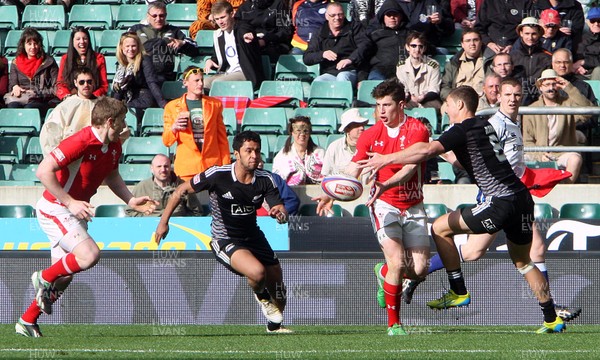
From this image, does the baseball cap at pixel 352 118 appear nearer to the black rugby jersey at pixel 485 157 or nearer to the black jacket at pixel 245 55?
the black jacket at pixel 245 55

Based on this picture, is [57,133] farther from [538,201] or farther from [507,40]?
[507,40]

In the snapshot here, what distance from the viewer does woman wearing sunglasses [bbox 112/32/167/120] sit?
14.2 metres

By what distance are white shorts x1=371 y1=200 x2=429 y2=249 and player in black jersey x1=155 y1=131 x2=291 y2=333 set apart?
0.96 metres

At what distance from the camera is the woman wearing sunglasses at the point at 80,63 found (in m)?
14.1

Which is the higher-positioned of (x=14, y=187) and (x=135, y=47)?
(x=135, y=47)

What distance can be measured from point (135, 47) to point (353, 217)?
432 cm

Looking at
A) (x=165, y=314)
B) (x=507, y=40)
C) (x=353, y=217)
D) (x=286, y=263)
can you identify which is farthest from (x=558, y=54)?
(x=165, y=314)

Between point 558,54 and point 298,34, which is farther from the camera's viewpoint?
point 298,34

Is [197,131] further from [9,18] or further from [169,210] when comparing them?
[9,18]

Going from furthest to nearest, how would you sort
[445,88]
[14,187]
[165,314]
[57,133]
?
1. [445,88]
2. [14,187]
3. [57,133]
4. [165,314]

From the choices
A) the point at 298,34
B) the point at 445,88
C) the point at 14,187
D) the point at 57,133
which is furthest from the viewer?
the point at 298,34

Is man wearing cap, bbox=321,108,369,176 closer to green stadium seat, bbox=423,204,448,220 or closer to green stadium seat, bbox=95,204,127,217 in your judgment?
green stadium seat, bbox=423,204,448,220

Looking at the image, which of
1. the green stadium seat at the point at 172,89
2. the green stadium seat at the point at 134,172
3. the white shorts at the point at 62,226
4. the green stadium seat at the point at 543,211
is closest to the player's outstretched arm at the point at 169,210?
the white shorts at the point at 62,226

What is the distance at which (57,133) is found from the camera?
11859 millimetres
